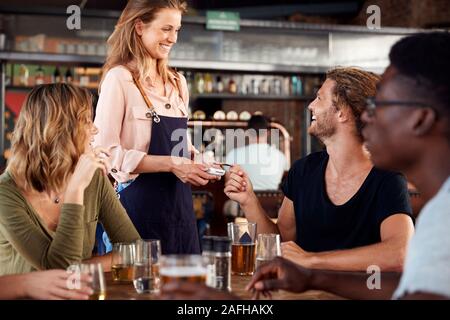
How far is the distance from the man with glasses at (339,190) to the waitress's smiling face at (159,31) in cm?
65

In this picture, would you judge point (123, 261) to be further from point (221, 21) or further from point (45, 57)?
point (221, 21)

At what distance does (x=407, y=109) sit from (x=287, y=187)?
4.65ft

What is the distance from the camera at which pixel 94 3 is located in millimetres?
9406

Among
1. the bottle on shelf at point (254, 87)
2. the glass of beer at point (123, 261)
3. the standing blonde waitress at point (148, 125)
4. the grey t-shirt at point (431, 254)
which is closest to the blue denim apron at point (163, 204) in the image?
the standing blonde waitress at point (148, 125)

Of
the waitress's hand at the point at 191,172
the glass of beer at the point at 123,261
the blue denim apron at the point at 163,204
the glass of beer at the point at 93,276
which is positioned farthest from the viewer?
the blue denim apron at the point at 163,204

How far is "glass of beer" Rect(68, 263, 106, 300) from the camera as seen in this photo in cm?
169

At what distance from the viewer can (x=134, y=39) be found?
9.66ft

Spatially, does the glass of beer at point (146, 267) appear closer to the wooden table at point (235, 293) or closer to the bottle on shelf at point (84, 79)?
the wooden table at point (235, 293)

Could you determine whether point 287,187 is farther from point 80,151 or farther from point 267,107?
point 267,107

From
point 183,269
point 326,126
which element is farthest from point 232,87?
point 183,269

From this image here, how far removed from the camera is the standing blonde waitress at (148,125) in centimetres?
285

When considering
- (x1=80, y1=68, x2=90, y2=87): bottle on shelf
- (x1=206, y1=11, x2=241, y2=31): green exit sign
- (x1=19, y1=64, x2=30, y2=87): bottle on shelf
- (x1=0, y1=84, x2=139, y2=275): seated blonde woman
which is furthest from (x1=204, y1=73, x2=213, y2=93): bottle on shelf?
(x1=0, y1=84, x2=139, y2=275): seated blonde woman

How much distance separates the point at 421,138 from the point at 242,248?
933mm

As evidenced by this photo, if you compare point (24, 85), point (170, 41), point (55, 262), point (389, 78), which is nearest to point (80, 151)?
point (55, 262)
